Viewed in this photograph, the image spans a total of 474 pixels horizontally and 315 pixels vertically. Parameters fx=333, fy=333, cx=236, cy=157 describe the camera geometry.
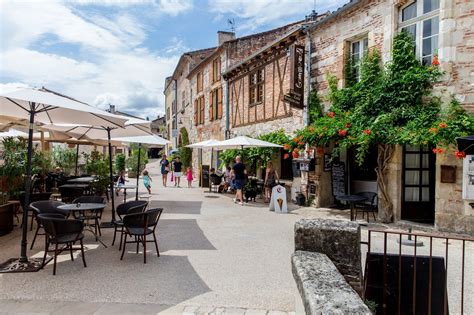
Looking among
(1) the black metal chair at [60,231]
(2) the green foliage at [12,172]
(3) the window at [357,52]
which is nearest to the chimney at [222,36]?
(3) the window at [357,52]

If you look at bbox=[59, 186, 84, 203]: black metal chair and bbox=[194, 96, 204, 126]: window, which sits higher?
bbox=[194, 96, 204, 126]: window

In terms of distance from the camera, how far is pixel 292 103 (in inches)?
393

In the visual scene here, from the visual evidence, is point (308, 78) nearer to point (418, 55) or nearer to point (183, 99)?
point (418, 55)

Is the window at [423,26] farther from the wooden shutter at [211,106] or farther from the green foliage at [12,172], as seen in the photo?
the wooden shutter at [211,106]

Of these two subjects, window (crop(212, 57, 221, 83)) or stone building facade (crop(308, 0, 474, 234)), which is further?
window (crop(212, 57, 221, 83))

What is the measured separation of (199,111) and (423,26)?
596 inches

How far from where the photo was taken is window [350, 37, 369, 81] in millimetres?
8805

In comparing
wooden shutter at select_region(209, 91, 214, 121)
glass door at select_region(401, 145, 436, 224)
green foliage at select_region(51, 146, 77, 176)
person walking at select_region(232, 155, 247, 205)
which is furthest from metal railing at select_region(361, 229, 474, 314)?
wooden shutter at select_region(209, 91, 214, 121)

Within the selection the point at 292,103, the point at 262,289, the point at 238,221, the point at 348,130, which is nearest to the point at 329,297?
the point at 262,289

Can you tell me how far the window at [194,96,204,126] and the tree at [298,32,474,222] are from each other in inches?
499

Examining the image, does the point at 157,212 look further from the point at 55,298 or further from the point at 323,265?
the point at 323,265

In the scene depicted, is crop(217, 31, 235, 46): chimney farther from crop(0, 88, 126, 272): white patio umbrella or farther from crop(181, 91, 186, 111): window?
crop(0, 88, 126, 272): white patio umbrella

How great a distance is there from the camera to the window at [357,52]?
8805 millimetres

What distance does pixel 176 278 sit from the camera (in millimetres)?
4141
